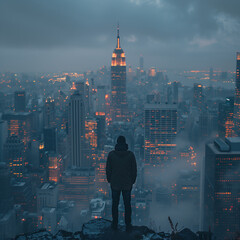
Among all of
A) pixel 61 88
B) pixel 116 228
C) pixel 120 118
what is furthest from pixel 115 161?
pixel 120 118

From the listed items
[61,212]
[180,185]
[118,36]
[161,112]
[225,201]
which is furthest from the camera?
[118,36]

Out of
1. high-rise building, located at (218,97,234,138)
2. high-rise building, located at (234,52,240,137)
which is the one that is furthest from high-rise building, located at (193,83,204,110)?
high-rise building, located at (234,52,240,137)

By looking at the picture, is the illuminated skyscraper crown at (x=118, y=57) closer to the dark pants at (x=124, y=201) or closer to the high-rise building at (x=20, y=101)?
the high-rise building at (x=20, y=101)

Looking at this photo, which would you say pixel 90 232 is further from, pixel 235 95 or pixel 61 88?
pixel 61 88

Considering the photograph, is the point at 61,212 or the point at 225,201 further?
the point at 61,212

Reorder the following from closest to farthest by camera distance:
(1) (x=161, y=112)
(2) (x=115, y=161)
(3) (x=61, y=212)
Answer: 1. (2) (x=115, y=161)
2. (3) (x=61, y=212)
3. (1) (x=161, y=112)

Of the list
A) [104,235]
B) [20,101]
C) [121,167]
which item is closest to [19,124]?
[20,101]

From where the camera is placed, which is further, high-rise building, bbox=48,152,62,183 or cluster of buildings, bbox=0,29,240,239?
high-rise building, bbox=48,152,62,183

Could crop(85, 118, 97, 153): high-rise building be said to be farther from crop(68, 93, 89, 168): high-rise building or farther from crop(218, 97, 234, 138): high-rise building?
crop(218, 97, 234, 138): high-rise building
